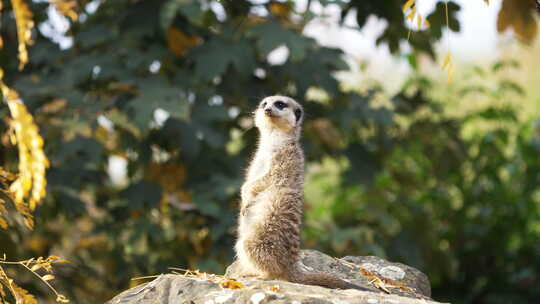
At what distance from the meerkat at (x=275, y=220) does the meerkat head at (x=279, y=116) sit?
165 millimetres

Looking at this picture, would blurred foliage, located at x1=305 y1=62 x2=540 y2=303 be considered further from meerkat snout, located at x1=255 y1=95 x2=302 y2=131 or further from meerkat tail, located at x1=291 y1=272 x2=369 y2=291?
meerkat tail, located at x1=291 y1=272 x2=369 y2=291

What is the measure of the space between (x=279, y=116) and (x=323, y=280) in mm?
1213

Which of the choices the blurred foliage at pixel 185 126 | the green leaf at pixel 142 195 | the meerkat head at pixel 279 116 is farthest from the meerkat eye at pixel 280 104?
the green leaf at pixel 142 195

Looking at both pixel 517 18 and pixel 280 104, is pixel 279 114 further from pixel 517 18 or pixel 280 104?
pixel 517 18

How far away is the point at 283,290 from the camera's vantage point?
235 cm

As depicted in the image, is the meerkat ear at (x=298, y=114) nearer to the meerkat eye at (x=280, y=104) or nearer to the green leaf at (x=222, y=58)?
the meerkat eye at (x=280, y=104)

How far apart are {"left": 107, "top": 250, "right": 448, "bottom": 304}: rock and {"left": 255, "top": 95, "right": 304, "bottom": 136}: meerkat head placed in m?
0.84

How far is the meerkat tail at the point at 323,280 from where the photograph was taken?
2729 millimetres

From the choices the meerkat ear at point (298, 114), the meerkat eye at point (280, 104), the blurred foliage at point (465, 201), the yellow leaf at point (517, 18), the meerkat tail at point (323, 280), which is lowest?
the blurred foliage at point (465, 201)

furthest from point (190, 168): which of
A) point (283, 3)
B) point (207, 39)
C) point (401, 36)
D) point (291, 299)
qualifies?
point (291, 299)

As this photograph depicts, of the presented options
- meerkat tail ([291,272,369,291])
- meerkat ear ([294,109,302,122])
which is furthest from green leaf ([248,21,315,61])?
meerkat tail ([291,272,369,291])

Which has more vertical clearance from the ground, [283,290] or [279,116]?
[279,116]

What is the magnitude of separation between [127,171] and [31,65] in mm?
1188

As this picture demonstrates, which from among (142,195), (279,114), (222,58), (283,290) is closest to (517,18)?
(283,290)
